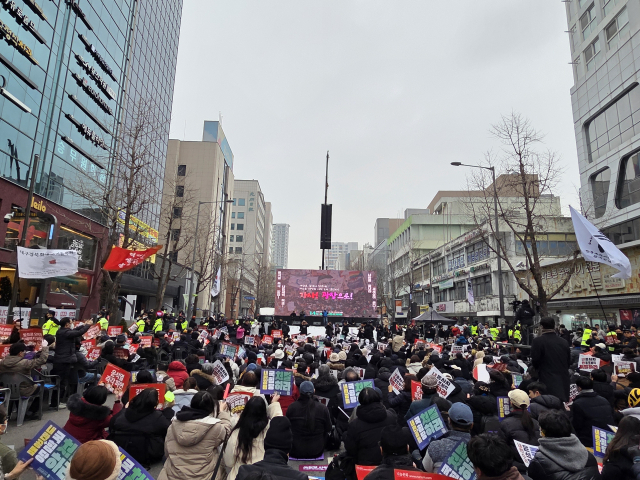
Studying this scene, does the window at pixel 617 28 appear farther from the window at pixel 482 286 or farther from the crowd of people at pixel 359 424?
the crowd of people at pixel 359 424

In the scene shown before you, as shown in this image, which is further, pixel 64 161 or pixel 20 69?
pixel 64 161

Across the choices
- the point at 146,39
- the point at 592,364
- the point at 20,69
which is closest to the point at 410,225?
the point at 146,39

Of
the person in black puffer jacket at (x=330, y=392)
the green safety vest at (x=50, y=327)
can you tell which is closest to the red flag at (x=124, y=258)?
the green safety vest at (x=50, y=327)

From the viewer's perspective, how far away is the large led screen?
3700 cm

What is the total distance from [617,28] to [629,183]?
10.9 metres

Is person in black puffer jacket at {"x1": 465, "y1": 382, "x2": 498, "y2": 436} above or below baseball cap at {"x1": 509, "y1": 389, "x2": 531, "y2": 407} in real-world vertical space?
below

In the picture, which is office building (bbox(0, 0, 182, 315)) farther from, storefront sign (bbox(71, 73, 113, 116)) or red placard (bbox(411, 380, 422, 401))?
red placard (bbox(411, 380, 422, 401))

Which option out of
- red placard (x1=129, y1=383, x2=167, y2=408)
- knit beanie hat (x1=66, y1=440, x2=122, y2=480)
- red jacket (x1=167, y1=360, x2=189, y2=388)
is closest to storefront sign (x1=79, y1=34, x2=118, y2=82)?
red jacket (x1=167, y1=360, x2=189, y2=388)

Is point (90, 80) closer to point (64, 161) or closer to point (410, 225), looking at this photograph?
point (64, 161)

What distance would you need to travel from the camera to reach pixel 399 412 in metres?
7.27

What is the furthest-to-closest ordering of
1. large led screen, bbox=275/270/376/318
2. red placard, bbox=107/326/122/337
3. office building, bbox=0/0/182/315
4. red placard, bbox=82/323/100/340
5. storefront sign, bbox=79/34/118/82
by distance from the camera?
large led screen, bbox=275/270/376/318, storefront sign, bbox=79/34/118/82, office building, bbox=0/0/182/315, red placard, bbox=107/326/122/337, red placard, bbox=82/323/100/340

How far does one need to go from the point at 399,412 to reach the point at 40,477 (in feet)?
16.8

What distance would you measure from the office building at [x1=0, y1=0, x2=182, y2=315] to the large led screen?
13.2m

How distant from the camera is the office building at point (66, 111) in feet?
77.1
